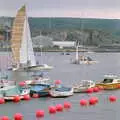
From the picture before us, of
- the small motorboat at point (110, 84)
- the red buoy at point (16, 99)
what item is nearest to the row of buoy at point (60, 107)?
the red buoy at point (16, 99)

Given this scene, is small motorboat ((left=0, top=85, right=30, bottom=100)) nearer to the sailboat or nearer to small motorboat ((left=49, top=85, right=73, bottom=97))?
small motorboat ((left=49, top=85, right=73, bottom=97))

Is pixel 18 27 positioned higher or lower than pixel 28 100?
higher

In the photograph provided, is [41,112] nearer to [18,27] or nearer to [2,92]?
[2,92]

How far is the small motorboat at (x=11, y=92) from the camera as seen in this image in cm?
5350

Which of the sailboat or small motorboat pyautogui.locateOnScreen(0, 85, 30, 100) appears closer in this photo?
small motorboat pyautogui.locateOnScreen(0, 85, 30, 100)

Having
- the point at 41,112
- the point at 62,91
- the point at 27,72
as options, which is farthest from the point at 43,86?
the point at 27,72

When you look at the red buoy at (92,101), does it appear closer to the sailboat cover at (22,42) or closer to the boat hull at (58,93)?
the boat hull at (58,93)

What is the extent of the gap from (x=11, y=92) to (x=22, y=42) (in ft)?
146

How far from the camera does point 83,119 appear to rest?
1738 inches

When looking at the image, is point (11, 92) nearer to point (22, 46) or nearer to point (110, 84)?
point (110, 84)

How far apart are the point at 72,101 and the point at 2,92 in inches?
283

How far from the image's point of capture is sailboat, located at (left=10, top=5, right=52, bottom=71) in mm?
97188

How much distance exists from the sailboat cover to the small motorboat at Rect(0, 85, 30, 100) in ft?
136

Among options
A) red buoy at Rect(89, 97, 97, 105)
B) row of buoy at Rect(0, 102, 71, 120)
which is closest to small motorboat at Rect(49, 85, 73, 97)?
red buoy at Rect(89, 97, 97, 105)
